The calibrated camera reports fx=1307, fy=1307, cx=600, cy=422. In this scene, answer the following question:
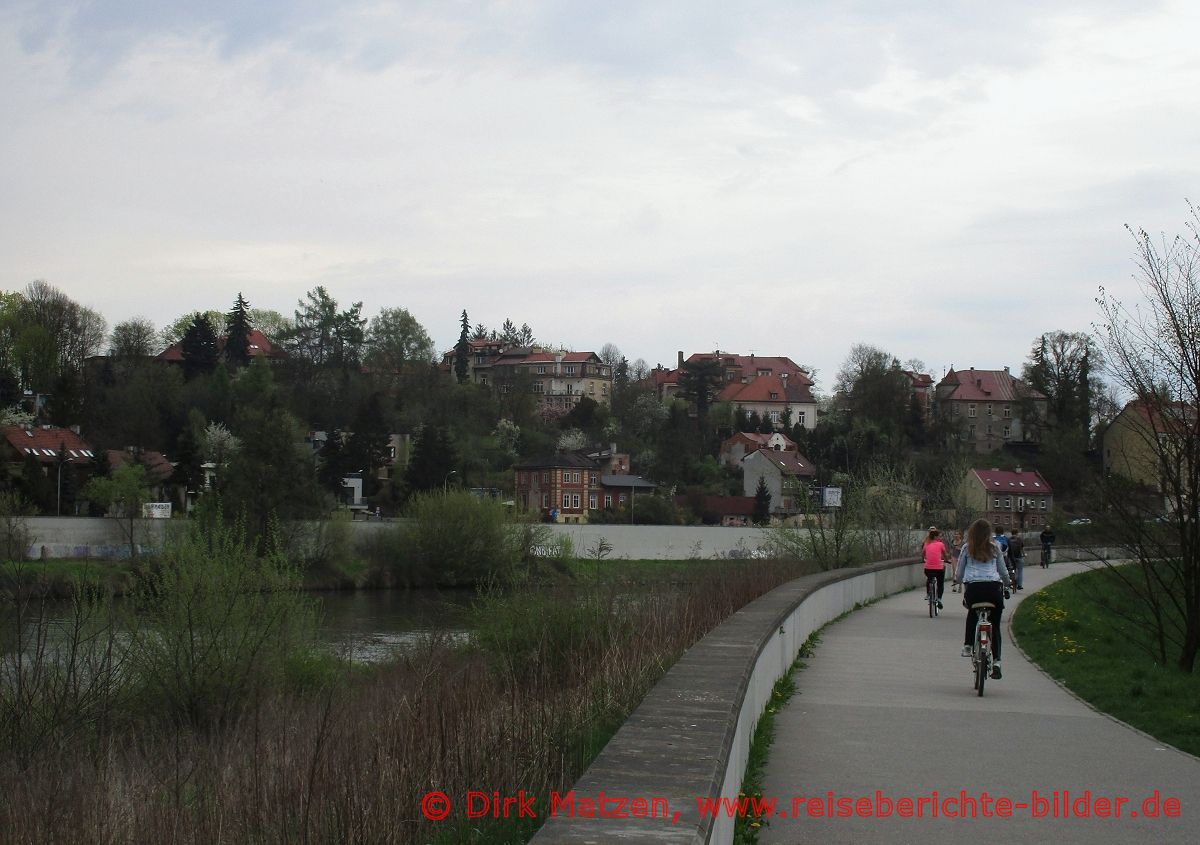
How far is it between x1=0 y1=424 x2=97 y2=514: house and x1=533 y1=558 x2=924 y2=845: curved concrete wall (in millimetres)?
69813

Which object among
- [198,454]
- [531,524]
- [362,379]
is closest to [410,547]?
[531,524]

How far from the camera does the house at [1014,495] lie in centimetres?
10544

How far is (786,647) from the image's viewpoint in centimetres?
1288

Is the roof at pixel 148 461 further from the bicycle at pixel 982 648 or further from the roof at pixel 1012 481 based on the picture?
the bicycle at pixel 982 648

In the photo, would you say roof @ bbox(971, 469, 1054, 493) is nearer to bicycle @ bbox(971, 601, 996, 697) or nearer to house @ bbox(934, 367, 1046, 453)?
house @ bbox(934, 367, 1046, 453)

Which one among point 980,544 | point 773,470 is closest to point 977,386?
point 773,470

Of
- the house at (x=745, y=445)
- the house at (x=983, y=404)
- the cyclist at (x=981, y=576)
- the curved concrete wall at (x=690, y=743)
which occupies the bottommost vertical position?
the curved concrete wall at (x=690, y=743)

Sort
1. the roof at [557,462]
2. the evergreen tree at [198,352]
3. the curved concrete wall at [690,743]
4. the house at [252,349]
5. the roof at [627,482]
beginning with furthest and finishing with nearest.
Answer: the house at [252,349], the evergreen tree at [198,352], the roof at [627,482], the roof at [557,462], the curved concrete wall at [690,743]

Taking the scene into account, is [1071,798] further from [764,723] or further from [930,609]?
[930,609]

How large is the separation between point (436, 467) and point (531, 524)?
103 feet

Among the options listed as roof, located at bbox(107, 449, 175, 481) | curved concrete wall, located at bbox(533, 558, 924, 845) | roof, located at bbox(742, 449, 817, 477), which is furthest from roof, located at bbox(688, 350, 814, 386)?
curved concrete wall, located at bbox(533, 558, 924, 845)

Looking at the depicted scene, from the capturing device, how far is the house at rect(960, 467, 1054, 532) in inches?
4151

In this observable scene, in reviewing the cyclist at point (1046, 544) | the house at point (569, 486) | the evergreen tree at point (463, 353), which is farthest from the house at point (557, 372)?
the cyclist at point (1046, 544)

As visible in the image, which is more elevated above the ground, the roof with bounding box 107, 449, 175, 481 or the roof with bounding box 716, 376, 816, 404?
the roof with bounding box 716, 376, 816, 404
